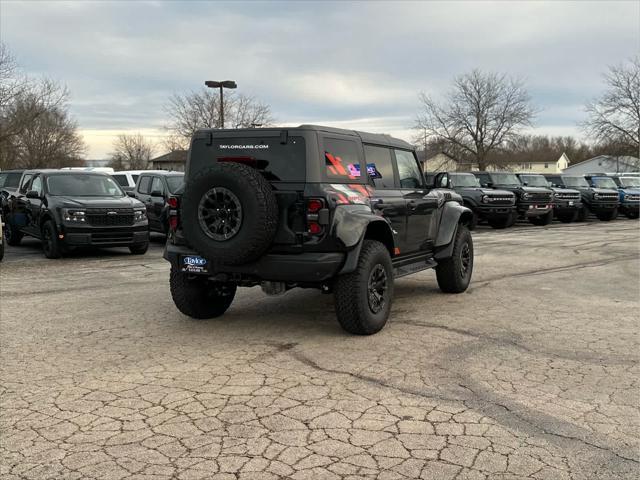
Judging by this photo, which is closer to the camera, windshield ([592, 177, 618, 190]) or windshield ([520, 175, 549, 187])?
windshield ([520, 175, 549, 187])

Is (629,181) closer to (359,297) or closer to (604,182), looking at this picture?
(604,182)

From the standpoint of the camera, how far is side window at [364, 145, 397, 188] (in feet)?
21.0

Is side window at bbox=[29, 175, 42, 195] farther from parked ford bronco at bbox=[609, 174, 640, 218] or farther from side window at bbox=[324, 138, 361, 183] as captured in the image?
parked ford bronco at bbox=[609, 174, 640, 218]

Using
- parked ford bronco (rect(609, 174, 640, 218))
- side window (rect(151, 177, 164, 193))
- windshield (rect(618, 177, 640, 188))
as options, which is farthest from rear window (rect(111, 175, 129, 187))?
windshield (rect(618, 177, 640, 188))

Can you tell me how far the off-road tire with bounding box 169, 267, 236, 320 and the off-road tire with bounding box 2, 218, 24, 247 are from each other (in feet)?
31.8

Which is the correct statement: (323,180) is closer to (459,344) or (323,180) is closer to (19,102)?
(459,344)

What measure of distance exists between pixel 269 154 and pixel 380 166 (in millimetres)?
1494

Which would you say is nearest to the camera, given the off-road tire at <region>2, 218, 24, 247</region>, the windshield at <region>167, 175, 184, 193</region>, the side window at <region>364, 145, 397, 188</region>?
the side window at <region>364, 145, 397, 188</region>

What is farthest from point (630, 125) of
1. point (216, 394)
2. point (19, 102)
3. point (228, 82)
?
point (216, 394)

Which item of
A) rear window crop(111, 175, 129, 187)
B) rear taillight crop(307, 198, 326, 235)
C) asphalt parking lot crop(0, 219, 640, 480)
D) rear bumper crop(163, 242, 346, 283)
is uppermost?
rear window crop(111, 175, 129, 187)

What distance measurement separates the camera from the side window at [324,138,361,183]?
5.70 meters

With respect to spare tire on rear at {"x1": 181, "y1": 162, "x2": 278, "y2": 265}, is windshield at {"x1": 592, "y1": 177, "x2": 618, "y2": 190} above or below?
above

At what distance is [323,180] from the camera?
5539 mm

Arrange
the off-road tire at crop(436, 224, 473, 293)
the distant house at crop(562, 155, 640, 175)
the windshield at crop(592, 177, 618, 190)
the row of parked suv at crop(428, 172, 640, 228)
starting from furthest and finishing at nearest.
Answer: the distant house at crop(562, 155, 640, 175) → the windshield at crop(592, 177, 618, 190) → the row of parked suv at crop(428, 172, 640, 228) → the off-road tire at crop(436, 224, 473, 293)
